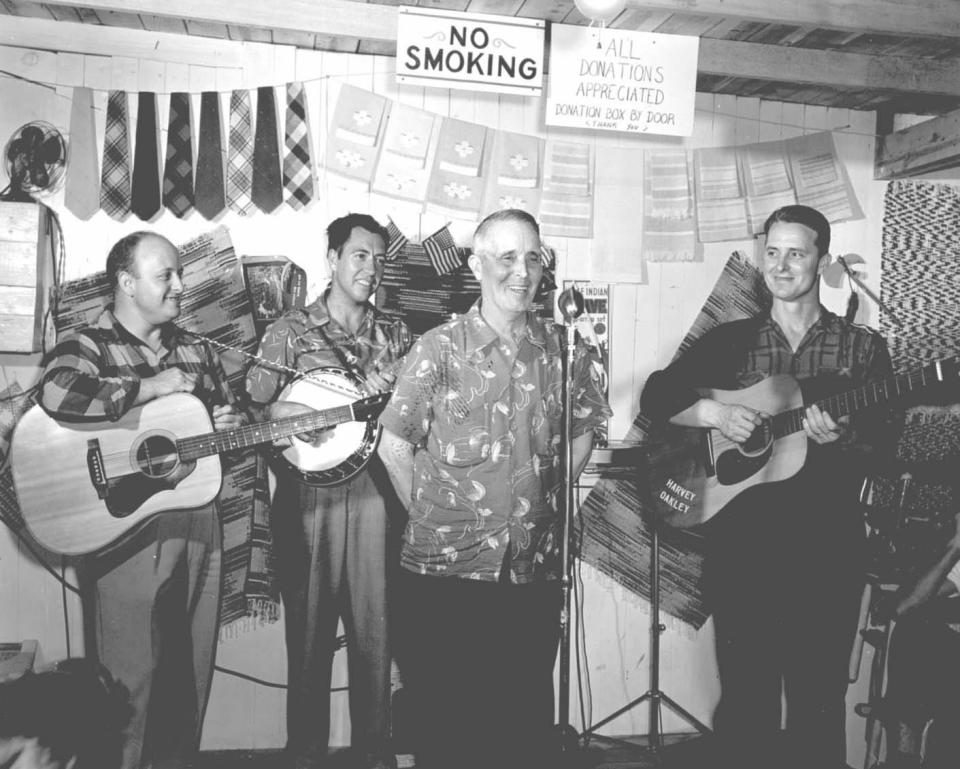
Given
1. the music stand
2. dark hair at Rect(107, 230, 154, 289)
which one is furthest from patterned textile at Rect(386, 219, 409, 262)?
the music stand

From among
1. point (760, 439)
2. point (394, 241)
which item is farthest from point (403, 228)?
point (760, 439)

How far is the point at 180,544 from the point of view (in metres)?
3.34

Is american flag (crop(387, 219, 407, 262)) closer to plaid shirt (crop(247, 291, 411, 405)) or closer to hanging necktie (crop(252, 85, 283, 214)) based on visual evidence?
plaid shirt (crop(247, 291, 411, 405))

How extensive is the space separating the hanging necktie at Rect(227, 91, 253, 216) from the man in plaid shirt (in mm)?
654

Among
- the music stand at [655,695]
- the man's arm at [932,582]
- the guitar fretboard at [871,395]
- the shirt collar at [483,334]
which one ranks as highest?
the shirt collar at [483,334]

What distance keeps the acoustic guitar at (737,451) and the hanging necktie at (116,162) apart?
259 centimetres

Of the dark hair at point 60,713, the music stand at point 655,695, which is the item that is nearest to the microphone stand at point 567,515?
the music stand at point 655,695

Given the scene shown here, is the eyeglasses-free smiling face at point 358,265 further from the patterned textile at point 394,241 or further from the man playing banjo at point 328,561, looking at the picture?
the patterned textile at point 394,241

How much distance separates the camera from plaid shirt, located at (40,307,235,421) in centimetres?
317

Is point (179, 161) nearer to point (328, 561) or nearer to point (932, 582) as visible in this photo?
point (328, 561)

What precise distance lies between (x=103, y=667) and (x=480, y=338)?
1.83 meters

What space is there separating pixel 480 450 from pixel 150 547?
4.50 ft

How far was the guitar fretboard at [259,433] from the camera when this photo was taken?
337cm

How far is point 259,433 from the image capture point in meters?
3.46
